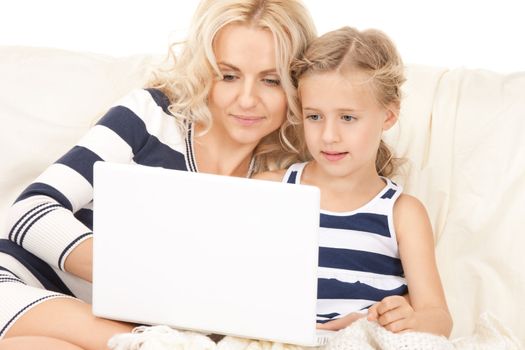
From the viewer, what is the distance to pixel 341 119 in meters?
2.01

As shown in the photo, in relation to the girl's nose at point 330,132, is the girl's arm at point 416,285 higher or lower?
lower

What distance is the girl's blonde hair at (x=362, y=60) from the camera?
6.64ft

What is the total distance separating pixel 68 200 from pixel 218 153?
0.40m

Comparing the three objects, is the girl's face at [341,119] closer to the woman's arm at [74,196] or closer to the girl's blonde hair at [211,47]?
the girl's blonde hair at [211,47]

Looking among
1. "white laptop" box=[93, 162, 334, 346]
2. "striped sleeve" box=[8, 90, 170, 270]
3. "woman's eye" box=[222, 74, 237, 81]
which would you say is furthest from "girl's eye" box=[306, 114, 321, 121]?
"white laptop" box=[93, 162, 334, 346]

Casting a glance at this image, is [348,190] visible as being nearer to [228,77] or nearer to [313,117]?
[313,117]

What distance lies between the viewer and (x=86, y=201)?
2.12 metres

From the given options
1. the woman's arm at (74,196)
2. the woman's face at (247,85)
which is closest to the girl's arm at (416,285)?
the woman's face at (247,85)

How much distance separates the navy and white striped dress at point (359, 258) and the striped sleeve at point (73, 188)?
0.46 metres

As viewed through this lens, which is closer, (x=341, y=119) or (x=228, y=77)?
(x=341, y=119)

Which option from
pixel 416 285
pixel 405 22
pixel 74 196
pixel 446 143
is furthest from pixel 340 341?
pixel 405 22

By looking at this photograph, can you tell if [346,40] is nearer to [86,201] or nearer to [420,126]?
[420,126]

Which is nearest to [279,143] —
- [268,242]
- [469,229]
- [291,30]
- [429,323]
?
[291,30]

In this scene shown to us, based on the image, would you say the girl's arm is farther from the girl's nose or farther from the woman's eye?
the woman's eye
